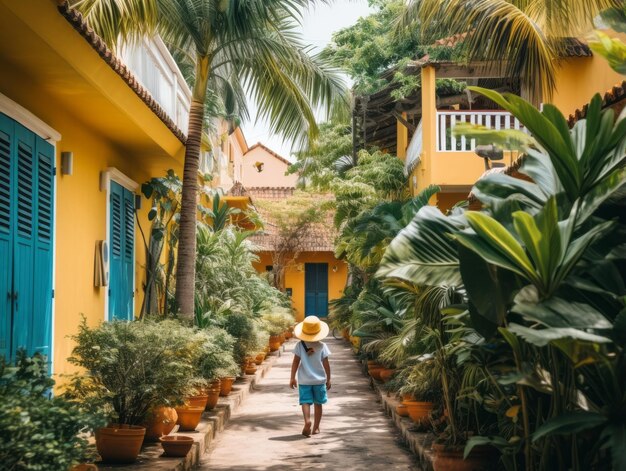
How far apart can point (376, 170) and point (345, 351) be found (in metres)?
7.05

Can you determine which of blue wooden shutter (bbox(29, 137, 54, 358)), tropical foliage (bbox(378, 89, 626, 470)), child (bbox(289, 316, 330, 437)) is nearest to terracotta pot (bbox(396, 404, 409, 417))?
child (bbox(289, 316, 330, 437))

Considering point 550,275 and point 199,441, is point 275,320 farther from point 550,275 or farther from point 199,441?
point 550,275

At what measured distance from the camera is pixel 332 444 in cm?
1059

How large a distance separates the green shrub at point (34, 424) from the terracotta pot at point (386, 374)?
34.4ft

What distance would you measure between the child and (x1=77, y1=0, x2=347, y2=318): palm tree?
1575 millimetres

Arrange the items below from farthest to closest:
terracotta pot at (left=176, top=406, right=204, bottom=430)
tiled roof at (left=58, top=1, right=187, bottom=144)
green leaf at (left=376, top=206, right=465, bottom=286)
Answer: terracotta pot at (left=176, top=406, right=204, bottom=430) < tiled roof at (left=58, top=1, right=187, bottom=144) < green leaf at (left=376, top=206, right=465, bottom=286)

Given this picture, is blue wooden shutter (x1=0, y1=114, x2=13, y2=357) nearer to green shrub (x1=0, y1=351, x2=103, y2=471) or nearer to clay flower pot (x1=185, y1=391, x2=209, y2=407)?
green shrub (x1=0, y1=351, x2=103, y2=471)

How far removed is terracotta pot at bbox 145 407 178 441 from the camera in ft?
29.1

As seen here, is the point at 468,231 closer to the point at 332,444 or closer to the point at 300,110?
the point at 332,444

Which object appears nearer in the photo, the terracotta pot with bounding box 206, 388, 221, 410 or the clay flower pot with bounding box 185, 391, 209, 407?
the clay flower pot with bounding box 185, 391, 209, 407

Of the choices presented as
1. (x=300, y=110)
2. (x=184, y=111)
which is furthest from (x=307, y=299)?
(x=300, y=110)

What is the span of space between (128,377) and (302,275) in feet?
100.0

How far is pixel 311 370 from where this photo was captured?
11406 mm

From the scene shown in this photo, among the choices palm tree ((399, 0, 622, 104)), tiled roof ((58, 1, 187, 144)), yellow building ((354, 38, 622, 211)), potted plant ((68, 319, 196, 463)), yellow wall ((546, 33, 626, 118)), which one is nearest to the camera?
tiled roof ((58, 1, 187, 144))
